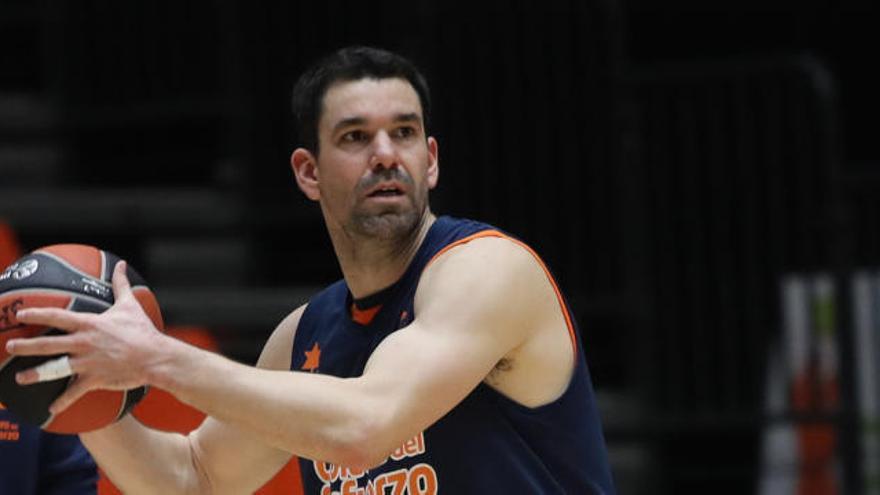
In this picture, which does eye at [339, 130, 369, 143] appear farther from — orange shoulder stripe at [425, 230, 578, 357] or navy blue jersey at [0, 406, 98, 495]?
navy blue jersey at [0, 406, 98, 495]

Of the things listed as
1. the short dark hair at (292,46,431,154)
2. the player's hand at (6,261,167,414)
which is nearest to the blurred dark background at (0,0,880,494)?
the short dark hair at (292,46,431,154)

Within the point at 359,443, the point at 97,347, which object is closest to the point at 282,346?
the point at 359,443

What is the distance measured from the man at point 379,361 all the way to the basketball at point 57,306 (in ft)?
0.20

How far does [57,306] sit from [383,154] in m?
0.87

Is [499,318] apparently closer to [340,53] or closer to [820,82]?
[340,53]

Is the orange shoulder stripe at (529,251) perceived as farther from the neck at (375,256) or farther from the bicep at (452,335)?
the neck at (375,256)

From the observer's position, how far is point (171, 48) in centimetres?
1002

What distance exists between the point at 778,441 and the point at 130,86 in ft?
14.3

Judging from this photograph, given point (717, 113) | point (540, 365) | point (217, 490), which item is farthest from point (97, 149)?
point (540, 365)

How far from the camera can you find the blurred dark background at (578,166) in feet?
26.8

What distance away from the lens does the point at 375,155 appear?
4.14 m

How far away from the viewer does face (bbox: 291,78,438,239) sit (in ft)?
13.6

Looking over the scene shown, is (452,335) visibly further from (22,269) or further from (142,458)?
(142,458)

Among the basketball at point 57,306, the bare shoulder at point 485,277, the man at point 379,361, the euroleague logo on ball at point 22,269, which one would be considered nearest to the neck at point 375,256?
the man at point 379,361
